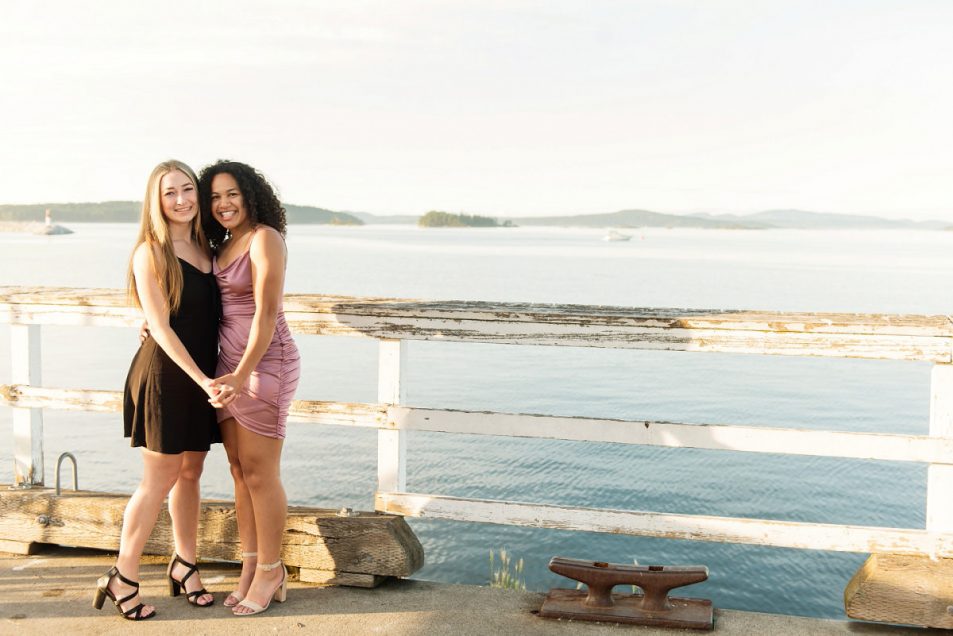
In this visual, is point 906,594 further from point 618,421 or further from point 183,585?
point 183,585

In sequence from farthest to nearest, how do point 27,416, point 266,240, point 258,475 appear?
point 27,416 → point 258,475 → point 266,240

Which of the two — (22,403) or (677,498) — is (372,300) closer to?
(22,403)

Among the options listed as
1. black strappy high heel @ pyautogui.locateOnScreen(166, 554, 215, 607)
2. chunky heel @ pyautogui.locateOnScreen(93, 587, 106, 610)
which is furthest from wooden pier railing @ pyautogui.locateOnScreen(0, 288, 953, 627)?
chunky heel @ pyautogui.locateOnScreen(93, 587, 106, 610)

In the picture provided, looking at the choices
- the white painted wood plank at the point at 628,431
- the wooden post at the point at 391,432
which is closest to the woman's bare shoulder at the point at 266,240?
the wooden post at the point at 391,432

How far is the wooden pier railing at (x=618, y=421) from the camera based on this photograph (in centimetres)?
348

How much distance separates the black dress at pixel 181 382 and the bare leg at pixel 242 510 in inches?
3.8

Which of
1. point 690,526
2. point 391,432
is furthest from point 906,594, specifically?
point 391,432

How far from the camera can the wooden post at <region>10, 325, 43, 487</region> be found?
4.30 meters

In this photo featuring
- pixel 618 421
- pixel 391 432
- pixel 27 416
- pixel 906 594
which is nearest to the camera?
pixel 906 594

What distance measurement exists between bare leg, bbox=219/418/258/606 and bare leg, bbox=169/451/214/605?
0.13 m

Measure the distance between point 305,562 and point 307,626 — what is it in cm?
50

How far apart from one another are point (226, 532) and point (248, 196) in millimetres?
1508

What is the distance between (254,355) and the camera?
11.5 ft

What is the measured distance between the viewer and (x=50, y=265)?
2491 inches
